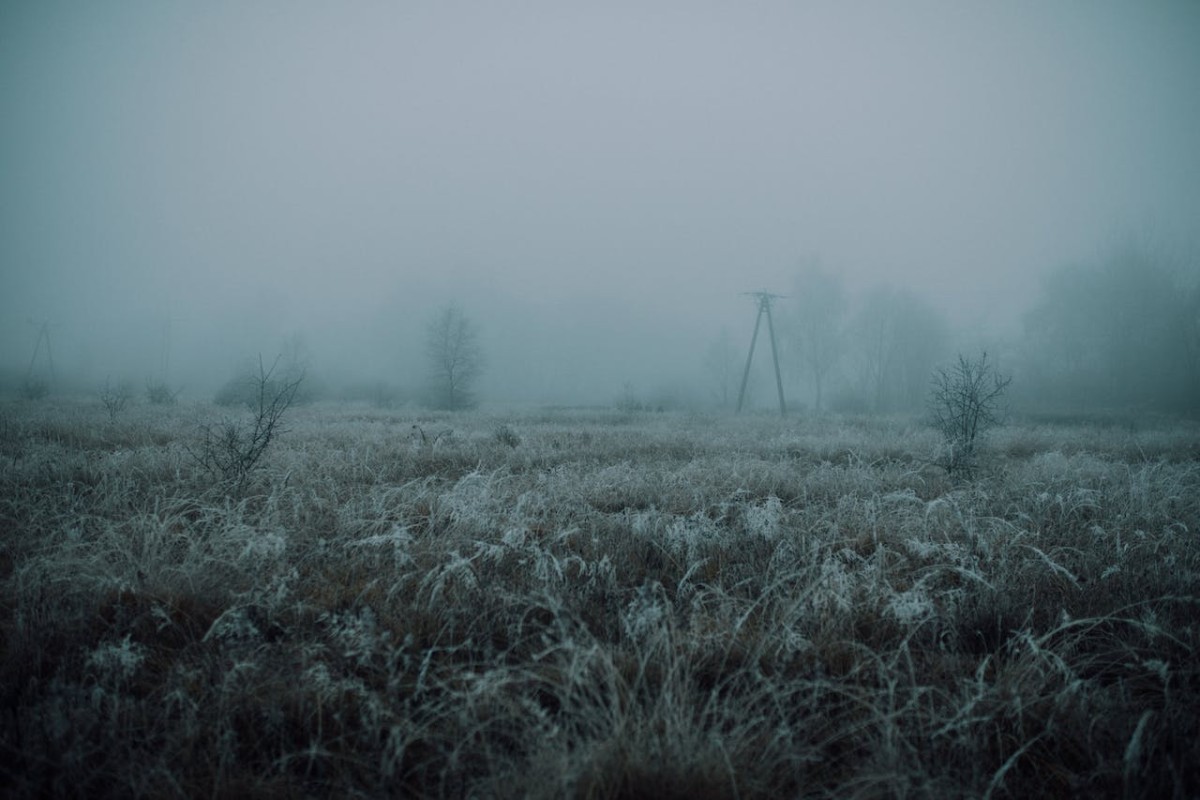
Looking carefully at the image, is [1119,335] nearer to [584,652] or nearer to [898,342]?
[898,342]

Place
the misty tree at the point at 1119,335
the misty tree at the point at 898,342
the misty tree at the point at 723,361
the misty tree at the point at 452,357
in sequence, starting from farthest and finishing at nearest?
the misty tree at the point at 723,361 < the misty tree at the point at 898,342 < the misty tree at the point at 452,357 < the misty tree at the point at 1119,335

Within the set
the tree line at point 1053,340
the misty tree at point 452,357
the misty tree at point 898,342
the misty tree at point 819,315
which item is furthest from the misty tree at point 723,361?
the misty tree at point 452,357

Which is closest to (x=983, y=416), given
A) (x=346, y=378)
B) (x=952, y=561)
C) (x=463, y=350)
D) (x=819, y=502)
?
(x=819, y=502)

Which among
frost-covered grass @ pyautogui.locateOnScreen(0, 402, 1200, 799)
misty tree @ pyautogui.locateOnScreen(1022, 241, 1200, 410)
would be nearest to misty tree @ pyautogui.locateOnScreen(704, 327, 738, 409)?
misty tree @ pyautogui.locateOnScreen(1022, 241, 1200, 410)

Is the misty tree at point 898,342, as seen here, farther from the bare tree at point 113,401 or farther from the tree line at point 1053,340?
the bare tree at point 113,401

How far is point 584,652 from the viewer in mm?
1979

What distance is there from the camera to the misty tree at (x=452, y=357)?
29.8m

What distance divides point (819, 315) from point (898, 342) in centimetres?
644

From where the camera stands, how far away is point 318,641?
2.24m

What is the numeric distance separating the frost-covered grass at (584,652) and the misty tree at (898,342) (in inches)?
1576

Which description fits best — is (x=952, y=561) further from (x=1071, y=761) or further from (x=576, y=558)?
(x=576, y=558)

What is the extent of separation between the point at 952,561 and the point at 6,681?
4.85m

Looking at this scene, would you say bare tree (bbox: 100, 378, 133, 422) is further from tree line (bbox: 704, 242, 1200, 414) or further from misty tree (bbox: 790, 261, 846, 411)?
misty tree (bbox: 790, 261, 846, 411)

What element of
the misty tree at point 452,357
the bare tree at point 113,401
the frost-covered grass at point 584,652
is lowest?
the frost-covered grass at point 584,652
